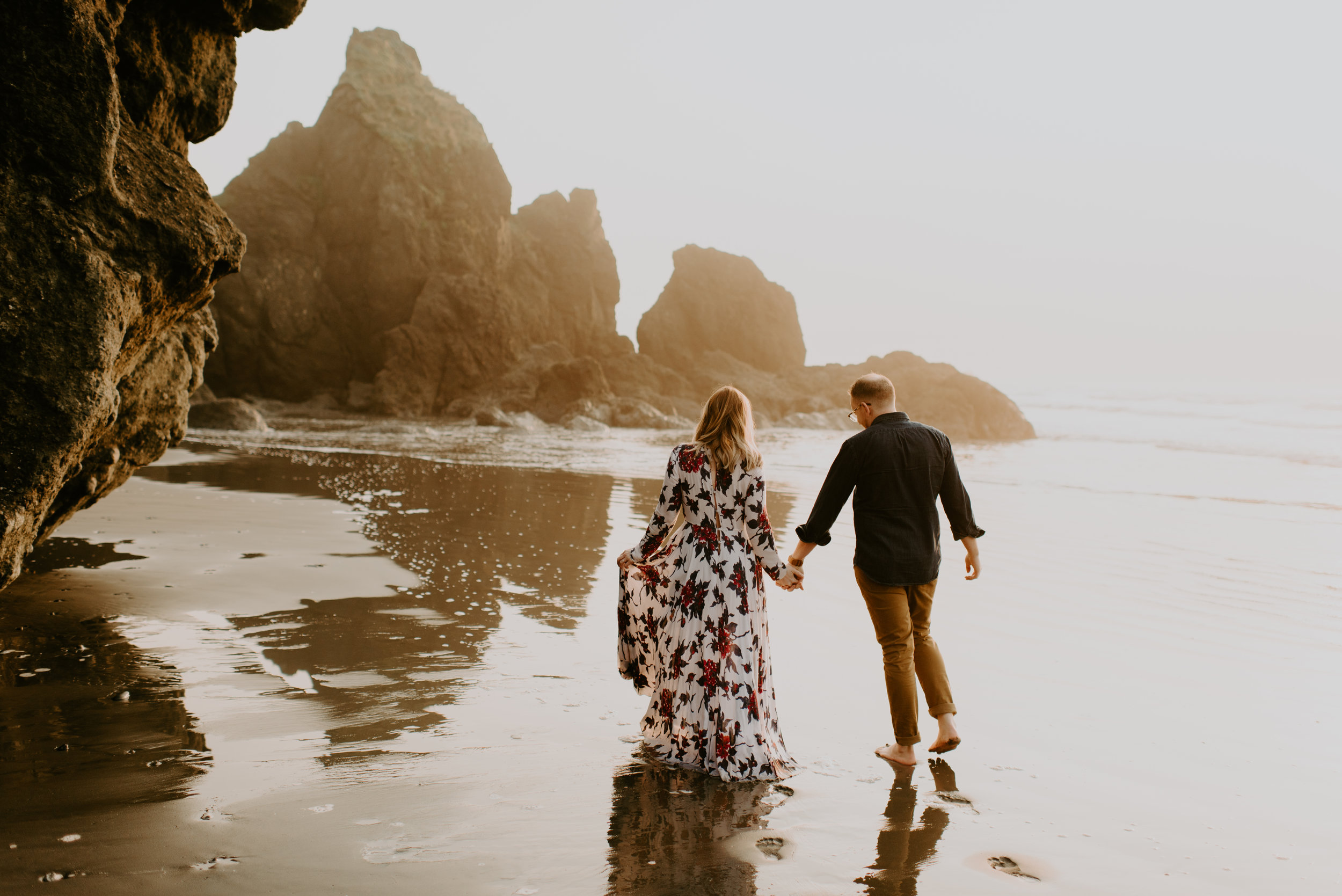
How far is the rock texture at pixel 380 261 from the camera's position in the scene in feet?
168

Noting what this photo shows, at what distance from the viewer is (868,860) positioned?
9.68ft

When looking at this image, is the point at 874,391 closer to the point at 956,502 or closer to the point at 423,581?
the point at 956,502

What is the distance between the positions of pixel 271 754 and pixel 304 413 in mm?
46814

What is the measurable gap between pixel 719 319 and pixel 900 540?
234 ft

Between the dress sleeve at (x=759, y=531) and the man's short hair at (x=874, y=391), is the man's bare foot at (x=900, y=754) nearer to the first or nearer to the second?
the dress sleeve at (x=759, y=531)

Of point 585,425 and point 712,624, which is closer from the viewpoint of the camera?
point 712,624

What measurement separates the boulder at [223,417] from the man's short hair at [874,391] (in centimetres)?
2659

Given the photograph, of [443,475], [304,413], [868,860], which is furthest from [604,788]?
[304,413]

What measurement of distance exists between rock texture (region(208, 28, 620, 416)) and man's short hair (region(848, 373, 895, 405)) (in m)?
48.6

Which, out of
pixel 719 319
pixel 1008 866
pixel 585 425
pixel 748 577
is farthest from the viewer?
pixel 719 319

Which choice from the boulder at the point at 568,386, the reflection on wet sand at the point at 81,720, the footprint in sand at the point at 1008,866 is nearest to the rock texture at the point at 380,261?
the boulder at the point at 568,386

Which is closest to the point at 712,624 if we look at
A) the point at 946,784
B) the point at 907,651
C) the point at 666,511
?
the point at 666,511

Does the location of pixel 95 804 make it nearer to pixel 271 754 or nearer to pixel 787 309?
pixel 271 754

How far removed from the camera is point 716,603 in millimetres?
3676
